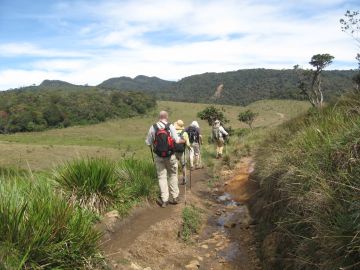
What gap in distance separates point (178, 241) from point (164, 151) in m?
1.95

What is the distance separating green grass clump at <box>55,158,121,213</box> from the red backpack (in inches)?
46.8

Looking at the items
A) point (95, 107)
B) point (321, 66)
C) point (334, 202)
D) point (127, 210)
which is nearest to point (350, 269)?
point (334, 202)

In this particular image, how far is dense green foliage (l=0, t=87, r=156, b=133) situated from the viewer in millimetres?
109500

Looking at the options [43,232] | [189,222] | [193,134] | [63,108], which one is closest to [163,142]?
[189,222]

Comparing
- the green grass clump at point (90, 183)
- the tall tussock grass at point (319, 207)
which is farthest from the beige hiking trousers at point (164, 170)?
the tall tussock grass at point (319, 207)

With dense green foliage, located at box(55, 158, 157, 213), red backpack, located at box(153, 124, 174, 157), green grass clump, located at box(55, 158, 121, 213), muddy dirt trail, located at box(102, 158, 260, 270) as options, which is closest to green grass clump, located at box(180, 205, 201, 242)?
muddy dirt trail, located at box(102, 158, 260, 270)

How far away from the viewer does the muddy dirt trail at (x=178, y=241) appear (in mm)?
6238

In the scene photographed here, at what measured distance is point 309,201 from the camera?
16.1 feet

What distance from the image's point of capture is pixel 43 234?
444 centimetres

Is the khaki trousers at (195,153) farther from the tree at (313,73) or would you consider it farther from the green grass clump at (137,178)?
the tree at (313,73)

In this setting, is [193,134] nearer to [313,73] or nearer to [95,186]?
[95,186]

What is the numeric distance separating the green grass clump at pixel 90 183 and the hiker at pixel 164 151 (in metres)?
1.23

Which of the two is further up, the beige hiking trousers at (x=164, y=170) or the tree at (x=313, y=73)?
the tree at (x=313, y=73)

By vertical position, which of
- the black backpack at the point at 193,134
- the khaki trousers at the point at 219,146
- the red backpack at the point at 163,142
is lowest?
the khaki trousers at the point at 219,146
